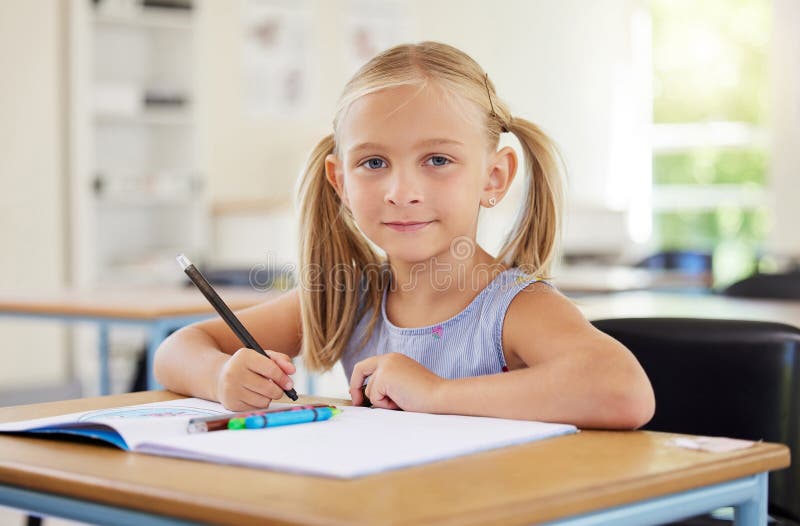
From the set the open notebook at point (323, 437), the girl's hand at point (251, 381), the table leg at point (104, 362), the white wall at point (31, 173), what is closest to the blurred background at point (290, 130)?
the white wall at point (31, 173)

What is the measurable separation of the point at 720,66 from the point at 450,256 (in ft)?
22.9

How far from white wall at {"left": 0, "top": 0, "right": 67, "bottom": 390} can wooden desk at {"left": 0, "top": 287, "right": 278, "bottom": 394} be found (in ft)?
7.39

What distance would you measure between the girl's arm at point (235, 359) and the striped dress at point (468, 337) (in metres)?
0.16

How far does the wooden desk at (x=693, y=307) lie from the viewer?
2275mm

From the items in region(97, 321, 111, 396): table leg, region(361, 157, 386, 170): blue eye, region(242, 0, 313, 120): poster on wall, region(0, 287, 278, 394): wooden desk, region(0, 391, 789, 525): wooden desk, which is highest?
region(242, 0, 313, 120): poster on wall

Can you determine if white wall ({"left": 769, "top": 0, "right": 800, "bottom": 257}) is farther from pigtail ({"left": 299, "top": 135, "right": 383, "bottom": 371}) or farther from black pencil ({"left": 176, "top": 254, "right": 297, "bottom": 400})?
black pencil ({"left": 176, "top": 254, "right": 297, "bottom": 400})

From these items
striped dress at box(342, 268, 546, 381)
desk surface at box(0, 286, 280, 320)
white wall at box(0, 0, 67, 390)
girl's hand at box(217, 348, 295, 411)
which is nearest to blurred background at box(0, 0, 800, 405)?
white wall at box(0, 0, 67, 390)

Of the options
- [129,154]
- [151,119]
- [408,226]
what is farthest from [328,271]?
[129,154]

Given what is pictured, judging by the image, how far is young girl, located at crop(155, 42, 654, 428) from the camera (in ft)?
3.74

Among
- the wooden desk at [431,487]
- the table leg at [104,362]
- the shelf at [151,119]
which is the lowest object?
the table leg at [104,362]

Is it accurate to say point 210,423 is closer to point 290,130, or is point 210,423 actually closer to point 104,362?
point 104,362

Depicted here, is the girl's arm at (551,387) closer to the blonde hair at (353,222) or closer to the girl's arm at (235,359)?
the girl's arm at (235,359)

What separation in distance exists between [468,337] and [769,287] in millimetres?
1957

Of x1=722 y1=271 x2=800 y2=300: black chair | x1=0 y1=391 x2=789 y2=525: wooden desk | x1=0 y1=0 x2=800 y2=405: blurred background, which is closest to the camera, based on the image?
x1=0 y1=391 x2=789 y2=525: wooden desk
